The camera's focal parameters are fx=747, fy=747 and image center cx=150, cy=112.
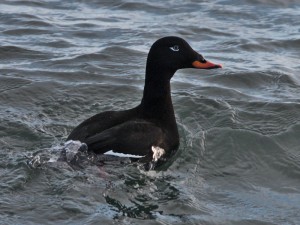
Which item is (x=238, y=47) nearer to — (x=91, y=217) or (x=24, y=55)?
(x=24, y=55)

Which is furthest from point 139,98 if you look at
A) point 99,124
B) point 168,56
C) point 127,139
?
point 127,139

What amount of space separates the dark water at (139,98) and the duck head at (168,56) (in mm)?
867

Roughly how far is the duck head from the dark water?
0.87 m

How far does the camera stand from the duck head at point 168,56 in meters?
7.78

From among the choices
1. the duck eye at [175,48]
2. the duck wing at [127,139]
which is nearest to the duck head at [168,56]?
the duck eye at [175,48]

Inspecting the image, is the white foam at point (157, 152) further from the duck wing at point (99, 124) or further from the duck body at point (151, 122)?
the duck wing at point (99, 124)

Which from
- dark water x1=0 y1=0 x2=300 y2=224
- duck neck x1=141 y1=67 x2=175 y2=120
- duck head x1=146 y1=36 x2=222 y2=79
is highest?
duck head x1=146 y1=36 x2=222 y2=79

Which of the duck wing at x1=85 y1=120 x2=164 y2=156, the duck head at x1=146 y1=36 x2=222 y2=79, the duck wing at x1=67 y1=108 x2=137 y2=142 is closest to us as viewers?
the duck wing at x1=85 y1=120 x2=164 y2=156

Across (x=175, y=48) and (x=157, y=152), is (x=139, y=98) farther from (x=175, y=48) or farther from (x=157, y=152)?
(x=157, y=152)

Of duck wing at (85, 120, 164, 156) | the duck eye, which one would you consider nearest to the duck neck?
the duck eye

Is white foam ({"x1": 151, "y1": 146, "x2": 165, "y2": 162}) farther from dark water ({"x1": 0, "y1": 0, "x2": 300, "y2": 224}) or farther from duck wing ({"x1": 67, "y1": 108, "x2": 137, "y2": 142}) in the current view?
duck wing ({"x1": 67, "y1": 108, "x2": 137, "y2": 142})

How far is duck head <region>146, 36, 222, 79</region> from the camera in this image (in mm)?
7781

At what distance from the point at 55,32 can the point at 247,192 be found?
6906 mm

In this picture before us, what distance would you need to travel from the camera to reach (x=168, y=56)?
7797mm
